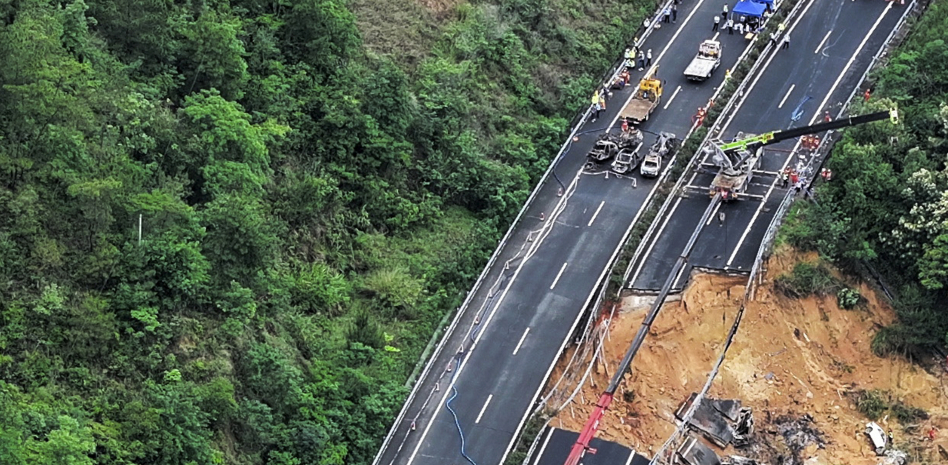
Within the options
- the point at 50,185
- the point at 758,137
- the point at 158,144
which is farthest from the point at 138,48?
the point at 758,137

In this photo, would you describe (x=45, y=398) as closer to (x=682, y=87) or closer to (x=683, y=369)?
(x=683, y=369)

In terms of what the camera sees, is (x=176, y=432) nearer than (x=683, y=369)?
Yes

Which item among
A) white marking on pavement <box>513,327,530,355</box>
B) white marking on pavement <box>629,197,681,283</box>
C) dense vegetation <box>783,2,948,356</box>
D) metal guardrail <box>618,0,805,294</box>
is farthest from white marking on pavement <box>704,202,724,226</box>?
white marking on pavement <box>513,327,530,355</box>

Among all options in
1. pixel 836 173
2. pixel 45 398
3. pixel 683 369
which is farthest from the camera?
→ pixel 836 173

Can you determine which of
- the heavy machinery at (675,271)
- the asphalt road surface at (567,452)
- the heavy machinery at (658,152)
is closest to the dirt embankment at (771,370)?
the heavy machinery at (675,271)

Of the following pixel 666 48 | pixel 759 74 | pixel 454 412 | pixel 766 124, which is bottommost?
pixel 454 412

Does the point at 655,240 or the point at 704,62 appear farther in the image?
the point at 704,62

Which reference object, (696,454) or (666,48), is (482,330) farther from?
(666,48)

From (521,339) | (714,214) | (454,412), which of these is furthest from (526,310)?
(714,214)
